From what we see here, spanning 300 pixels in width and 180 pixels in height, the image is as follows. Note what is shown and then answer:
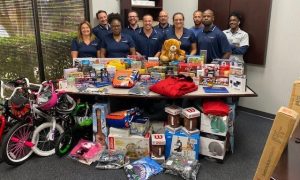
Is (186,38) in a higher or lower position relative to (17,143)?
higher

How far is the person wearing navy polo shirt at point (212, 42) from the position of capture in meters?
3.57

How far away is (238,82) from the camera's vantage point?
2791 mm

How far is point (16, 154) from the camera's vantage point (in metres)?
2.70

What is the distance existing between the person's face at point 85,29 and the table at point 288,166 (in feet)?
9.81

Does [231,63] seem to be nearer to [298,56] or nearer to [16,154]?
[298,56]

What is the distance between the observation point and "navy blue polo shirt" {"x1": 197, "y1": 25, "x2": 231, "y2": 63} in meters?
3.57

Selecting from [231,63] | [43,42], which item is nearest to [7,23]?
[43,42]

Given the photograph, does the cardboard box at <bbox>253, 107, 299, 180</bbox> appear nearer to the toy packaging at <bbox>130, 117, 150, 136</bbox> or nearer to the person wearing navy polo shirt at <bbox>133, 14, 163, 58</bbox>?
the toy packaging at <bbox>130, 117, 150, 136</bbox>

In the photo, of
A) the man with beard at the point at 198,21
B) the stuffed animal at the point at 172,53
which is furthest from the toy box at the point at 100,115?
the man with beard at the point at 198,21

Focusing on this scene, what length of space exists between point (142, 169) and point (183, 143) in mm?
487

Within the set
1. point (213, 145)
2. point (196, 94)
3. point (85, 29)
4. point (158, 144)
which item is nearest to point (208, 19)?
point (196, 94)

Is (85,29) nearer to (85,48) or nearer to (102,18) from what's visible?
(85,48)

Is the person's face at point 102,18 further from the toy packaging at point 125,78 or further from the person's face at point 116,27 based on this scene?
the toy packaging at point 125,78

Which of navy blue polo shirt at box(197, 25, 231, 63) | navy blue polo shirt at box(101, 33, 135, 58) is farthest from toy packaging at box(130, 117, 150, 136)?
navy blue polo shirt at box(197, 25, 231, 63)
